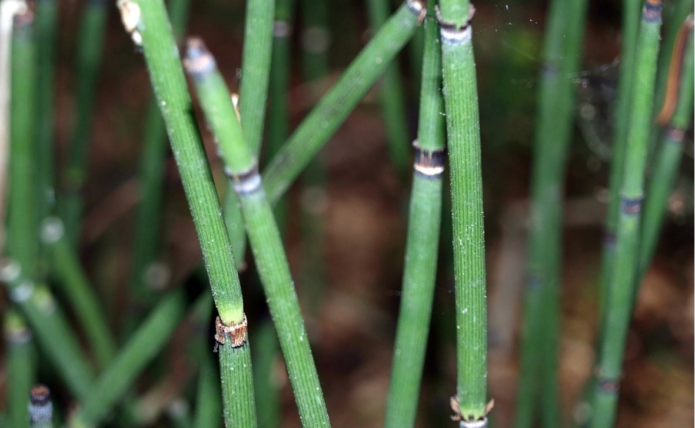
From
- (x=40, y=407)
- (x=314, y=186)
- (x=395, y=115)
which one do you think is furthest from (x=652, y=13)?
(x=314, y=186)

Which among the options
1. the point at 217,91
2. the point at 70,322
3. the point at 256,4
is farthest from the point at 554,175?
the point at 70,322

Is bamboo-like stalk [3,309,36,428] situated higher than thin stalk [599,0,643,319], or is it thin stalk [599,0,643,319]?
thin stalk [599,0,643,319]

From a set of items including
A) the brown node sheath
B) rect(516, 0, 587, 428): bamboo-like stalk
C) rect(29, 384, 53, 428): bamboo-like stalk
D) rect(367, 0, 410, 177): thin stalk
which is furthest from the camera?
rect(367, 0, 410, 177): thin stalk

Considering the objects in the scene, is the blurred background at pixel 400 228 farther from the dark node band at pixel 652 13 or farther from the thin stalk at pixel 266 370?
the dark node band at pixel 652 13

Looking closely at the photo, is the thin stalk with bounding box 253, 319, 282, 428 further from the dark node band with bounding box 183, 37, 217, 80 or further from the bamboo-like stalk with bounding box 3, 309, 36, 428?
the dark node band with bounding box 183, 37, 217, 80

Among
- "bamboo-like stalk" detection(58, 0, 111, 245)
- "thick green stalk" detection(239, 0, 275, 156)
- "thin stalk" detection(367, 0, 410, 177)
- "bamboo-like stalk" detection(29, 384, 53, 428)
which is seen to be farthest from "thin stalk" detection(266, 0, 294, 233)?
"bamboo-like stalk" detection(29, 384, 53, 428)

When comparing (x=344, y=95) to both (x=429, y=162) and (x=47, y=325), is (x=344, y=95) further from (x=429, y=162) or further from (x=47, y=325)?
(x=47, y=325)

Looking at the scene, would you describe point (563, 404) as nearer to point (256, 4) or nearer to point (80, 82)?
point (80, 82)
